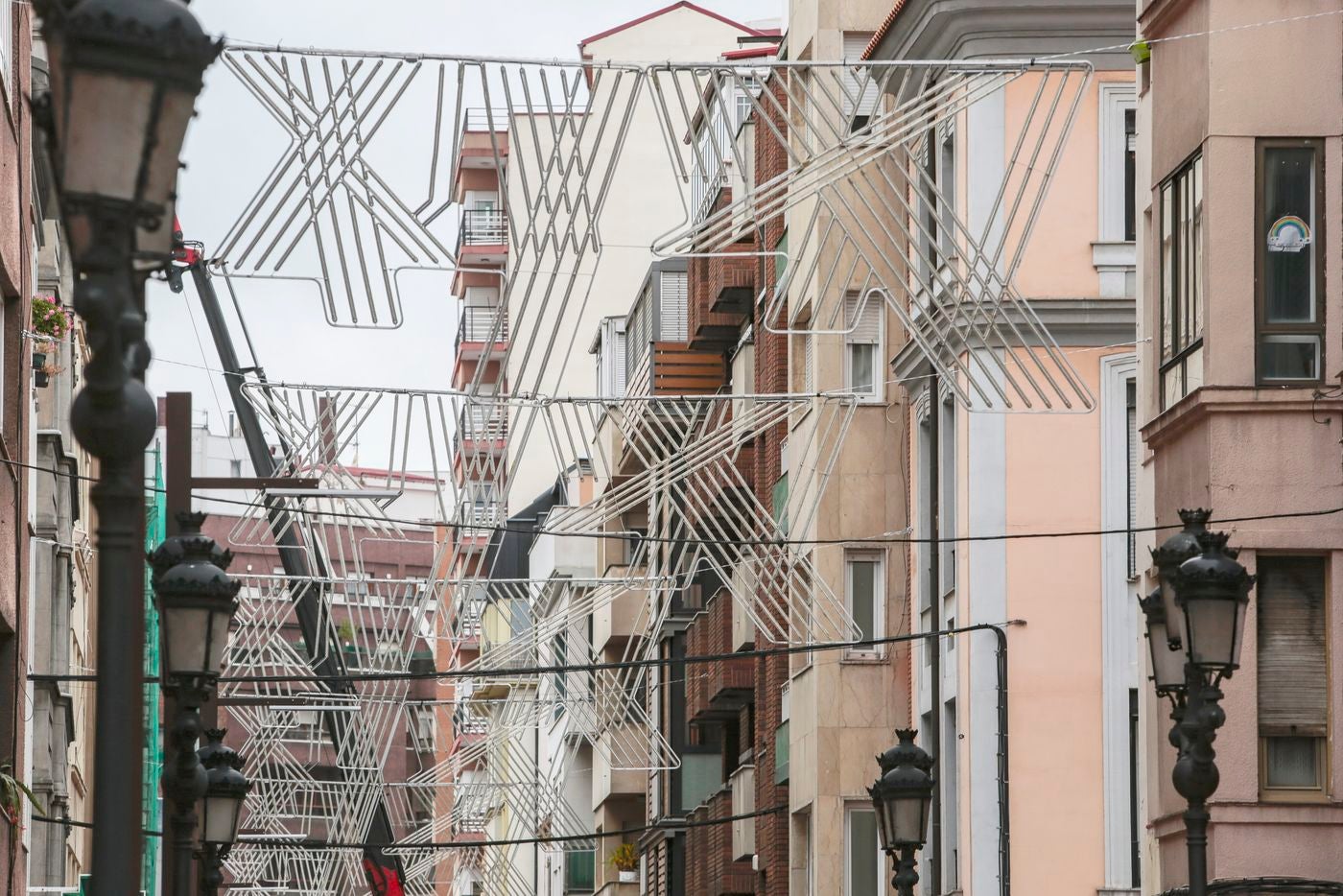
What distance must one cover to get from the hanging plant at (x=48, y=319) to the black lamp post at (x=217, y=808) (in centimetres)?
781

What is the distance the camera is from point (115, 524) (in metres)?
7.03

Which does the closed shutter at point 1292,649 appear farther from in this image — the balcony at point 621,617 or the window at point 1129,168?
the balcony at point 621,617

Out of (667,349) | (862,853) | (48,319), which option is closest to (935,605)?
(862,853)

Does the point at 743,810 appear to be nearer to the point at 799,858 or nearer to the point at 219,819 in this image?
the point at 799,858

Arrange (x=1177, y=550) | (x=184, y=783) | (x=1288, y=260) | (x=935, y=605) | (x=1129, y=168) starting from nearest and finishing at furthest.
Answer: (x=1177, y=550)
(x=184, y=783)
(x=1288, y=260)
(x=1129, y=168)
(x=935, y=605)

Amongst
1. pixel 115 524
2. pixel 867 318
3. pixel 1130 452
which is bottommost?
pixel 115 524

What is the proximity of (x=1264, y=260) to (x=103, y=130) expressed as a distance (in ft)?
49.3

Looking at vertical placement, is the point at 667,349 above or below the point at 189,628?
above

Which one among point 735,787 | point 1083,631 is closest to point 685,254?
point 1083,631

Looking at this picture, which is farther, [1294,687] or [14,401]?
[14,401]

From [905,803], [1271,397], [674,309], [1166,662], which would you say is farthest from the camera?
[674,309]

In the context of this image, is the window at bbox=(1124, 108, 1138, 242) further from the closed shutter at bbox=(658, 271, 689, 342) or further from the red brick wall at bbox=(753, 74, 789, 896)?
the closed shutter at bbox=(658, 271, 689, 342)

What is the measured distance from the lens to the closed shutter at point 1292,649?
64.9 ft

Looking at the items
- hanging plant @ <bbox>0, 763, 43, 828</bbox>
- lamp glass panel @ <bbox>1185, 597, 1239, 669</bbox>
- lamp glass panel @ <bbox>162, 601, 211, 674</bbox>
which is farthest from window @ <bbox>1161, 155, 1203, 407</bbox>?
hanging plant @ <bbox>0, 763, 43, 828</bbox>
